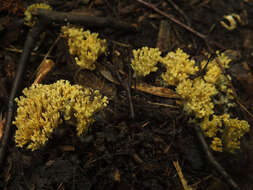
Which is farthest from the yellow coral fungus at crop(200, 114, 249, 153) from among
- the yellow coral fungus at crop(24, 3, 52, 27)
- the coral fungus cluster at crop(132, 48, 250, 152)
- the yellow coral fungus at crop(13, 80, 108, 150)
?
the yellow coral fungus at crop(24, 3, 52, 27)

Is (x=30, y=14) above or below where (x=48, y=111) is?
above

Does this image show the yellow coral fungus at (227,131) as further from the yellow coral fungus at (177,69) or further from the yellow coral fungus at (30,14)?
the yellow coral fungus at (30,14)

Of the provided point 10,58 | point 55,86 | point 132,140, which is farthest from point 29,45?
point 132,140

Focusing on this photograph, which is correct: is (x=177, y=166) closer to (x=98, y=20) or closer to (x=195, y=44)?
(x=195, y=44)

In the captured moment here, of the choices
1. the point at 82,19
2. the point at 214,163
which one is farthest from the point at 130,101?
the point at 82,19

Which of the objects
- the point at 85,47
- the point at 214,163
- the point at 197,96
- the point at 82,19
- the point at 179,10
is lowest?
the point at 214,163

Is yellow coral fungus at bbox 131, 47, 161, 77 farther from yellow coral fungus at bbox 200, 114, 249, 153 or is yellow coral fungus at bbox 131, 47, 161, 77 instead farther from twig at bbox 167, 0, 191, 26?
twig at bbox 167, 0, 191, 26

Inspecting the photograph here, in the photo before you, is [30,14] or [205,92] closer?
[205,92]

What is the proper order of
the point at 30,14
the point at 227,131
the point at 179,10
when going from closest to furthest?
1. the point at 227,131
2. the point at 30,14
3. the point at 179,10

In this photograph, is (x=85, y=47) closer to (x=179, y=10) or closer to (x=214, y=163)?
(x=179, y=10)
